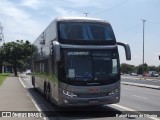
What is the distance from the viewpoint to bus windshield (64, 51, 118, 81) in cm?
1515

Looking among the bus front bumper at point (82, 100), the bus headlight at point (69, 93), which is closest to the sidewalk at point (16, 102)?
the bus front bumper at point (82, 100)

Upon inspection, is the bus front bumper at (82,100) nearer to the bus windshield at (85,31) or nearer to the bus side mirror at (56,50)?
the bus side mirror at (56,50)

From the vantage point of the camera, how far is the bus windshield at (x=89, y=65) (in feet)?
49.7

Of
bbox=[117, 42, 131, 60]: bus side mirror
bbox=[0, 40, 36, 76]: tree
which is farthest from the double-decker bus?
bbox=[0, 40, 36, 76]: tree

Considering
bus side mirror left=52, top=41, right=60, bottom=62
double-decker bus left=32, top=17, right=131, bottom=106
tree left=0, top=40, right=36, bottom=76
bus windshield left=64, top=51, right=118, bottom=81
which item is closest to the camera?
bus side mirror left=52, top=41, right=60, bottom=62

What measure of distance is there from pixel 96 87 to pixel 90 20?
2856mm

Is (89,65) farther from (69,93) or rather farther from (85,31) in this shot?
(85,31)

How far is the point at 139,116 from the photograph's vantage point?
1430 cm

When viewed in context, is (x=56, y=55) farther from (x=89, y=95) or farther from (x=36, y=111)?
(x=36, y=111)

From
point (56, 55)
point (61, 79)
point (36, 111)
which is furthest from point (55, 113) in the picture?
point (56, 55)

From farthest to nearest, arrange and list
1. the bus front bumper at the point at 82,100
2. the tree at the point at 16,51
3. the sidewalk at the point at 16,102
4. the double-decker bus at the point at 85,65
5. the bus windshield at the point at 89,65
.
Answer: the tree at the point at 16,51 < the sidewalk at the point at 16,102 < the bus windshield at the point at 89,65 < the double-decker bus at the point at 85,65 < the bus front bumper at the point at 82,100

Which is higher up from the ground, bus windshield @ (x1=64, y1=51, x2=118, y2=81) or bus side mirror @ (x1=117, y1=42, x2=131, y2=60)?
bus side mirror @ (x1=117, y1=42, x2=131, y2=60)

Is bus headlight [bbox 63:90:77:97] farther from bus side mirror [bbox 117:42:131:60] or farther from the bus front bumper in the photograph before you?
bus side mirror [bbox 117:42:131:60]

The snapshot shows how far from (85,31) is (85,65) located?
4.75 feet
